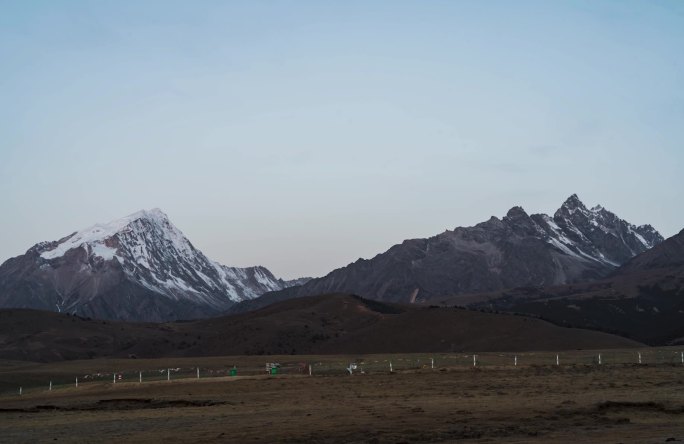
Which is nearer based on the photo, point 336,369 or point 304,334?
point 336,369

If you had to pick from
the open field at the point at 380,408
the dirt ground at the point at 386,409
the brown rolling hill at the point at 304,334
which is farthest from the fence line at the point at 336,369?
the brown rolling hill at the point at 304,334

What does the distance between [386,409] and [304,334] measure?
113 m

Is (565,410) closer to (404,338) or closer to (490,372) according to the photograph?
(490,372)

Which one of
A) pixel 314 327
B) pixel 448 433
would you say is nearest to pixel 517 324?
pixel 314 327

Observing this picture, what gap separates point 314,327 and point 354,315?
543 inches

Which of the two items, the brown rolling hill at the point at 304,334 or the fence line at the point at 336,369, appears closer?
the fence line at the point at 336,369

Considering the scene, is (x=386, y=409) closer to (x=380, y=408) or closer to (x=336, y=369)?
(x=380, y=408)

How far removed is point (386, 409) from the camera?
40.4 m

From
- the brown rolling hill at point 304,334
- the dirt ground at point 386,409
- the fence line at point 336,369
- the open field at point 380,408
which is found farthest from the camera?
the brown rolling hill at point 304,334

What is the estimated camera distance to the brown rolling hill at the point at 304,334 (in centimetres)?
13175

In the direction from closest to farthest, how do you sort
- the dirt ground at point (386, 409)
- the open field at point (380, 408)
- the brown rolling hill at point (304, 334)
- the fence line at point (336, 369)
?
the dirt ground at point (386, 409) < the open field at point (380, 408) < the fence line at point (336, 369) < the brown rolling hill at point (304, 334)

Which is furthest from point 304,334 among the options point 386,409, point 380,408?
point 386,409

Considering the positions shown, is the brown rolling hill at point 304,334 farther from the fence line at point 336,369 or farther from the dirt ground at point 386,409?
the dirt ground at point 386,409

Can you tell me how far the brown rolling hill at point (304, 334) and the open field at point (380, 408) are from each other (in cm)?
6452
